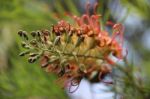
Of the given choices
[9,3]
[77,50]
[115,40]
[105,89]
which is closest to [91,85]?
[105,89]

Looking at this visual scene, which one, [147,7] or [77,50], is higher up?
[147,7]

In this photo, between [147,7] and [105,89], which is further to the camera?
[147,7]

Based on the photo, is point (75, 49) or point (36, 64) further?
point (36, 64)

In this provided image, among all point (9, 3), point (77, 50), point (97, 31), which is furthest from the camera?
point (9, 3)

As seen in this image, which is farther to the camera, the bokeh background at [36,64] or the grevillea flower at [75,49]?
the bokeh background at [36,64]

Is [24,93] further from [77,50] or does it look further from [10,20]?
[77,50]

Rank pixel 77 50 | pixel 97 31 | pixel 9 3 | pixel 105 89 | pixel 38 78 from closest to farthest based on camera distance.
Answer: pixel 77 50 < pixel 97 31 < pixel 105 89 < pixel 38 78 < pixel 9 3

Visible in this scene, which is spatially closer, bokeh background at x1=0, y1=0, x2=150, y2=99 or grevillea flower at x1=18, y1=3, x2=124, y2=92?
grevillea flower at x1=18, y1=3, x2=124, y2=92

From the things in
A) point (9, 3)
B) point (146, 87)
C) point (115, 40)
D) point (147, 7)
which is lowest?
point (146, 87)
